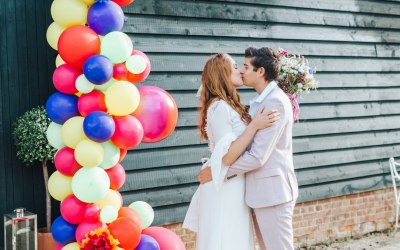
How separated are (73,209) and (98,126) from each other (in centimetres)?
55

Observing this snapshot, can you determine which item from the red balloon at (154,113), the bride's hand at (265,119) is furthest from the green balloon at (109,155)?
the bride's hand at (265,119)

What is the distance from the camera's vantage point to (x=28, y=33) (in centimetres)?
459

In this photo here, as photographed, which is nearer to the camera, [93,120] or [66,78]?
[93,120]

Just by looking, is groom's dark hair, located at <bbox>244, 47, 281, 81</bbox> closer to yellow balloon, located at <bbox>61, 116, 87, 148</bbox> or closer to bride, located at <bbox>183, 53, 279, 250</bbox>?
bride, located at <bbox>183, 53, 279, 250</bbox>

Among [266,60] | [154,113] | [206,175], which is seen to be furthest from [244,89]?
[154,113]

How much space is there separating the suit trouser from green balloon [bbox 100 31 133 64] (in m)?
1.30

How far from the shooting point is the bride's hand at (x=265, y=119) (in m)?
3.52

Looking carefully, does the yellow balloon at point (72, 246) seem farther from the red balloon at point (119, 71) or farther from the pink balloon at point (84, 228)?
the red balloon at point (119, 71)

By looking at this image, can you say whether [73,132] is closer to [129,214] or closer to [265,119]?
[129,214]

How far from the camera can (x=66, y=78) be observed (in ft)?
11.3

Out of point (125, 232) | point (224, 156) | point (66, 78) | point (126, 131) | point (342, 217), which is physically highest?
point (66, 78)

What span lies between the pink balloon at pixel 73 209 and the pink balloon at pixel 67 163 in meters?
0.17

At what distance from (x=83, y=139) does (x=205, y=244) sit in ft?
3.50

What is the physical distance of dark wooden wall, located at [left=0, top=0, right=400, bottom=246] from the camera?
458cm
